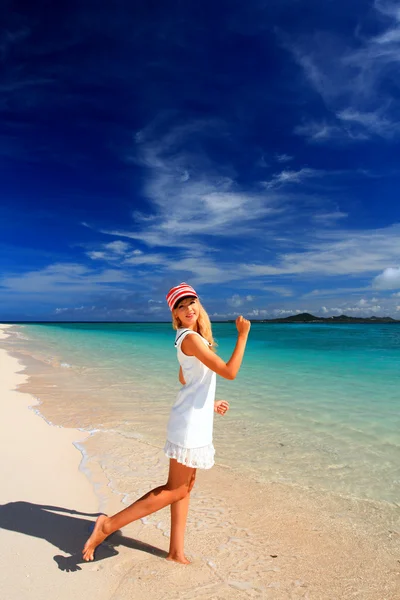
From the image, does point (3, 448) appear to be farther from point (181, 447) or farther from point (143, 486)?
point (181, 447)

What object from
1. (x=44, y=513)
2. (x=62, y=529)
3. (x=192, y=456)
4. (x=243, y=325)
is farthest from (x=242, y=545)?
(x=243, y=325)

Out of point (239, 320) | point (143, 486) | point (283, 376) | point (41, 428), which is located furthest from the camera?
point (283, 376)

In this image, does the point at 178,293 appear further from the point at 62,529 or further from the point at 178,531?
the point at 62,529

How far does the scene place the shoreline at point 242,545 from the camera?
9.12 feet

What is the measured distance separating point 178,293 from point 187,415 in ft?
2.84

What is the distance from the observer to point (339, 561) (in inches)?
126

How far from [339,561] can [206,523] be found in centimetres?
114

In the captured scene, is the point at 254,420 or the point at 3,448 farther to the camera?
the point at 254,420

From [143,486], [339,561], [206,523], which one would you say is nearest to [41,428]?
[143,486]

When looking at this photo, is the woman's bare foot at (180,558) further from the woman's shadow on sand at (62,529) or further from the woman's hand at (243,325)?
the woman's hand at (243,325)

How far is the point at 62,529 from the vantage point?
342 cm

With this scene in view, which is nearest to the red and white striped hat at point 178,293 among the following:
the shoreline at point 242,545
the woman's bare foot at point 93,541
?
the woman's bare foot at point 93,541

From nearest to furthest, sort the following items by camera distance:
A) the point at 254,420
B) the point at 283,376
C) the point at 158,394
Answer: the point at 254,420 < the point at 158,394 < the point at 283,376

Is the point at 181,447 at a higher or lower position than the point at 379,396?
higher
